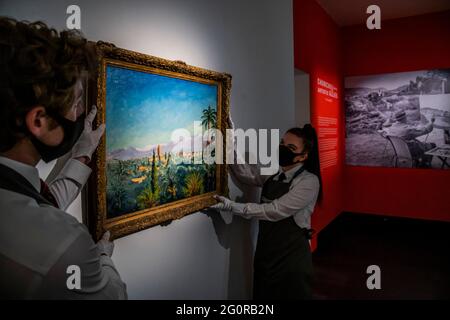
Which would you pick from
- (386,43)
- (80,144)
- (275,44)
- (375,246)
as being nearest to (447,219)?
(375,246)

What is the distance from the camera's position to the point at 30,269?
2.65 ft

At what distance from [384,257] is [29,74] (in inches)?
196

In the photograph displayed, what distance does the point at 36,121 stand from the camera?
35.7 inches

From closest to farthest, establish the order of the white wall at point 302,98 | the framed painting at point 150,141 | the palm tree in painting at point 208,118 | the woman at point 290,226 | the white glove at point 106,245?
the white glove at point 106,245
the framed painting at point 150,141
the palm tree in painting at point 208,118
the woman at point 290,226
the white wall at point 302,98

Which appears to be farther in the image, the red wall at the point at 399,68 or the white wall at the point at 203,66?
the red wall at the point at 399,68

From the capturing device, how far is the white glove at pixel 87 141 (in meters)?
1.31

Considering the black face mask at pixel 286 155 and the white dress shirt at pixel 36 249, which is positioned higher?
the black face mask at pixel 286 155

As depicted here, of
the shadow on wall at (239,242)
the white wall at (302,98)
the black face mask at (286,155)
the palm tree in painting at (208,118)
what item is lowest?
the shadow on wall at (239,242)

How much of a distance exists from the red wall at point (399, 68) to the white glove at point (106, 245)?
5.90m

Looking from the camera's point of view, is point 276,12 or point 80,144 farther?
point 276,12

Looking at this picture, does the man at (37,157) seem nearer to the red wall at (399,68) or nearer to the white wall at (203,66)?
the white wall at (203,66)

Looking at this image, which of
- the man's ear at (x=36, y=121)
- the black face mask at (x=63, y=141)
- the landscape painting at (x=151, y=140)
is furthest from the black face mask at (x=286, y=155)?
the man's ear at (x=36, y=121)

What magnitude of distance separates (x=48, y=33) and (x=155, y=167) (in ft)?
2.83

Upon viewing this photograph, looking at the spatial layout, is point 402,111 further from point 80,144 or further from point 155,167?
point 80,144
